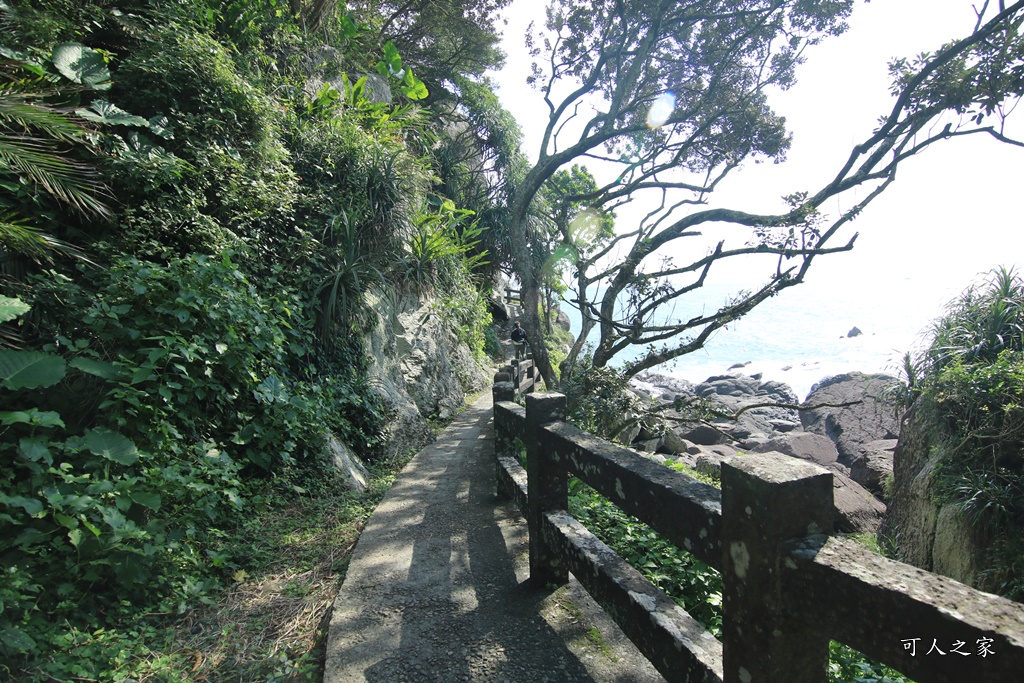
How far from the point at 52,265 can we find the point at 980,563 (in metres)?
8.71

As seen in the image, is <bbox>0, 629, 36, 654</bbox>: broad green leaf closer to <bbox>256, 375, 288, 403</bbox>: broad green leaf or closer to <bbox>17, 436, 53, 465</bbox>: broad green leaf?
<bbox>17, 436, 53, 465</bbox>: broad green leaf

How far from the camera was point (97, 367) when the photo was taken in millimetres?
3088

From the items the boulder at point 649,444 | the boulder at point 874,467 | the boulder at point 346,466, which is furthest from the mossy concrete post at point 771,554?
the boulder at point 874,467

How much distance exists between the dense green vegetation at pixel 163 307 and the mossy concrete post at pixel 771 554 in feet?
7.01

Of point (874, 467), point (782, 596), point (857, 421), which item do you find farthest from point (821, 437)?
point (782, 596)

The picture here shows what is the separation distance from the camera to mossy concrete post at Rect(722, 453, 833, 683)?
50.1 inches

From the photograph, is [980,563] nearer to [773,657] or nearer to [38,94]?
[773,657]

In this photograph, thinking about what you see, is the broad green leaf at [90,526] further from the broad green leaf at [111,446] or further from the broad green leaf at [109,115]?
the broad green leaf at [109,115]

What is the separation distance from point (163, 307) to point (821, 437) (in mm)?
13113

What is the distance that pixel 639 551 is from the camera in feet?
11.4

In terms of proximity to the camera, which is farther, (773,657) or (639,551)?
(639,551)

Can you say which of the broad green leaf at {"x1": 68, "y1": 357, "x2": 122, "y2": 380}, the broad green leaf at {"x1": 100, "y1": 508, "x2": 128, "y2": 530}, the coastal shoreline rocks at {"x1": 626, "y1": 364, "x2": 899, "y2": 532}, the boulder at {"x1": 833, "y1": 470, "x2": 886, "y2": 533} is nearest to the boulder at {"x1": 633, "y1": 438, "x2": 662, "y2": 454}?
the coastal shoreline rocks at {"x1": 626, "y1": 364, "x2": 899, "y2": 532}

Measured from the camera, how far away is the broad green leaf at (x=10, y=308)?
9.44 feet

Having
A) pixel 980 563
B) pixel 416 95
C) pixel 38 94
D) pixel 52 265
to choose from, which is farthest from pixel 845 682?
pixel 416 95
